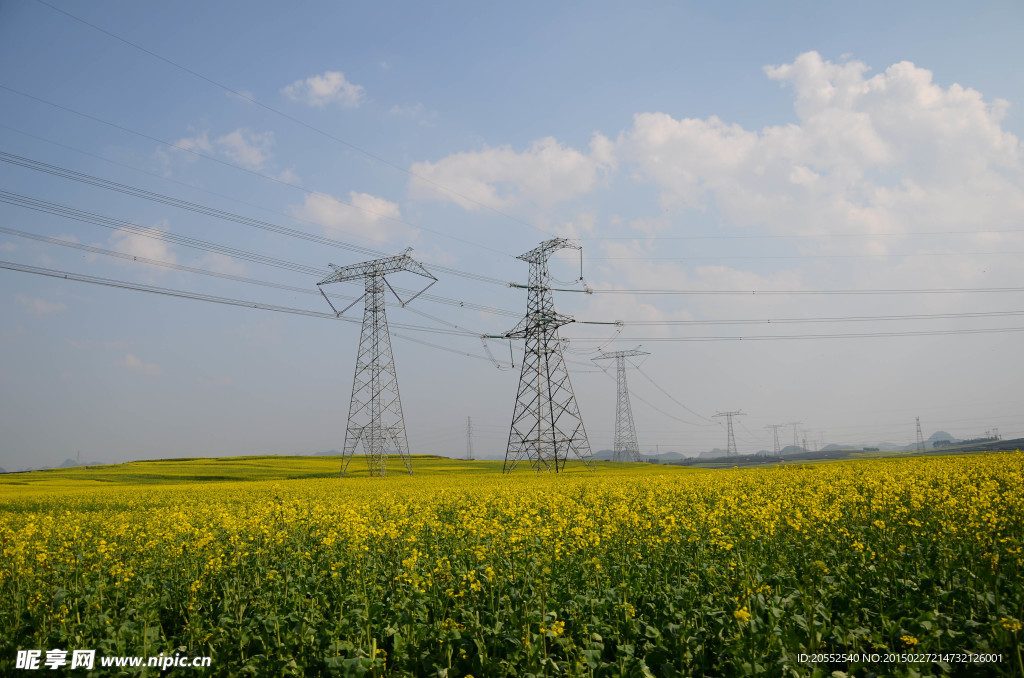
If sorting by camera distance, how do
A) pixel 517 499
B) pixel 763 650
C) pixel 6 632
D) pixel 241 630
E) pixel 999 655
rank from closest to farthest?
pixel 999 655 → pixel 763 650 → pixel 241 630 → pixel 6 632 → pixel 517 499

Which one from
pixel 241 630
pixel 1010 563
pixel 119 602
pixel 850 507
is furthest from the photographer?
pixel 850 507

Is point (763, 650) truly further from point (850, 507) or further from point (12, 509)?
point (12, 509)

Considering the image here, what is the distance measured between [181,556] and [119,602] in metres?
1.49

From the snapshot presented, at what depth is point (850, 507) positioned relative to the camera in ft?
40.3

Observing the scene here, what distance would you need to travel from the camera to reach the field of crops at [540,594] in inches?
209

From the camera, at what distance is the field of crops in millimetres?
5320

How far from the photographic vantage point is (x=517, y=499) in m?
15.8

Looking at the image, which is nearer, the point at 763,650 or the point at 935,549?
the point at 763,650

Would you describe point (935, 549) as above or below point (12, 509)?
above

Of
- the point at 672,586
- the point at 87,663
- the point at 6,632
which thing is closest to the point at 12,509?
the point at 6,632

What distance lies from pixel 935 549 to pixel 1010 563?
899mm

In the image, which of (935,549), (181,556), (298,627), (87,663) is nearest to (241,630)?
(298,627)

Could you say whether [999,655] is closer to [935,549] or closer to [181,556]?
[935,549]

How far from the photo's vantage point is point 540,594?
645 centimetres
